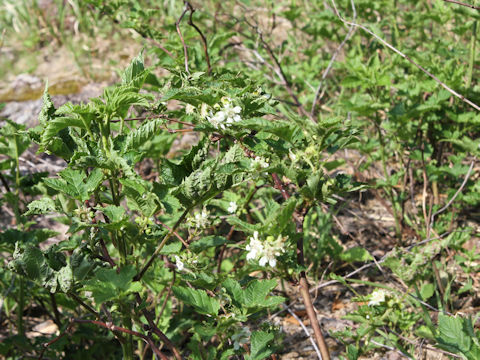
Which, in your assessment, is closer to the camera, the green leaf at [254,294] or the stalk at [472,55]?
the green leaf at [254,294]

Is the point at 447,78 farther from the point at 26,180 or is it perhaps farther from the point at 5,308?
the point at 5,308

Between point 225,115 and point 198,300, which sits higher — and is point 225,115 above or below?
above

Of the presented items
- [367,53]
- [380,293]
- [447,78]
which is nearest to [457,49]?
[447,78]

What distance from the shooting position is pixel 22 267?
127cm

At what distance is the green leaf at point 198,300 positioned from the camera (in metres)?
1.28

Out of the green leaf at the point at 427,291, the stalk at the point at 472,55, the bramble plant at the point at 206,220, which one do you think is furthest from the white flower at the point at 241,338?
the stalk at the point at 472,55

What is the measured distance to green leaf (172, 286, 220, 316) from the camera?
4.21 feet

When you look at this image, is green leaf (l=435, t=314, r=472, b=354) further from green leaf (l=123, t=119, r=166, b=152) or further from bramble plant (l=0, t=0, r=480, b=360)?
green leaf (l=123, t=119, r=166, b=152)

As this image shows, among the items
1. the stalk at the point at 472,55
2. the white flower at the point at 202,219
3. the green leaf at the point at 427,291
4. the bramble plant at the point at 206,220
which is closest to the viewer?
the bramble plant at the point at 206,220

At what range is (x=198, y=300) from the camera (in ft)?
4.28

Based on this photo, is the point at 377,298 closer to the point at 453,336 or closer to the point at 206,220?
the point at 453,336

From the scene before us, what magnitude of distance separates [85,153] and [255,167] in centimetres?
43

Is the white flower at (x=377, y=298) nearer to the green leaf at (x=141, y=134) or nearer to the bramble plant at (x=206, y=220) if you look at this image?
the bramble plant at (x=206, y=220)

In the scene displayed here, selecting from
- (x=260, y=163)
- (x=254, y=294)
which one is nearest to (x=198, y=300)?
(x=254, y=294)
